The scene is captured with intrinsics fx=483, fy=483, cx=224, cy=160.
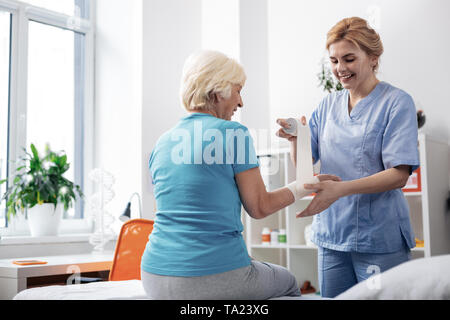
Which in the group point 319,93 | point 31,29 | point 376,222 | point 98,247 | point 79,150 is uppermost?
point 31,29

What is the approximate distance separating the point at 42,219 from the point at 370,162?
85.4 inches

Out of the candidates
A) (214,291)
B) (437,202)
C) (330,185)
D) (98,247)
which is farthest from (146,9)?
(214,291)

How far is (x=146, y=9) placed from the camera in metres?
3.23

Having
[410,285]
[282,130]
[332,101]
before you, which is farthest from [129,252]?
[410,285]

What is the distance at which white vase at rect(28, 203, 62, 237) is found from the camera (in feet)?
9.43

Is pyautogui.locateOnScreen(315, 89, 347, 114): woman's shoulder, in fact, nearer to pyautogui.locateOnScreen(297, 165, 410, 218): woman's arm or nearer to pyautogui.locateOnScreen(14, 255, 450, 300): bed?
pyautogui.locateOnScreen(297, 165, 410, 218): woman's arm

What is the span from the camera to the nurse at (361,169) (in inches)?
51.0

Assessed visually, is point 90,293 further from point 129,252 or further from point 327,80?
point 327,80

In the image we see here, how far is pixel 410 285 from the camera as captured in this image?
2.75 ft

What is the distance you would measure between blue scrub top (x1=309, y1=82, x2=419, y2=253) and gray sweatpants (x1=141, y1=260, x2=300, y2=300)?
1.12ft

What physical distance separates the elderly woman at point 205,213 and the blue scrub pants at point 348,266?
1.01 feet

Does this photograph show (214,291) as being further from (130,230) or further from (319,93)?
(319,93)

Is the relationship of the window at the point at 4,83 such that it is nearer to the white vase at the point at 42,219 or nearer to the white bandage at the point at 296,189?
the white vase at the point at 42,219
